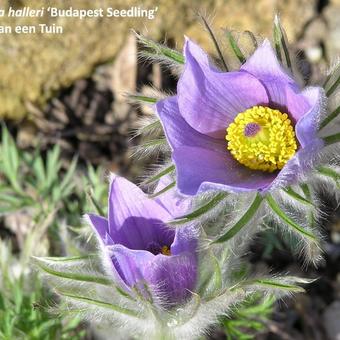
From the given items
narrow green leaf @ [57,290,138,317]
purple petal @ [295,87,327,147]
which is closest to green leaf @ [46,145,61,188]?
narrow green leaf @ [57,290,138,317]

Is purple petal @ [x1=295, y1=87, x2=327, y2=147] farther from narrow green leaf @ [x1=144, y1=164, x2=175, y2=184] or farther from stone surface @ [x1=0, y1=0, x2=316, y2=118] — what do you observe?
stone surface @ [x1=0, y1=0, x2=316, y2=118]

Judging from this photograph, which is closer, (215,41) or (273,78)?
(273,78)

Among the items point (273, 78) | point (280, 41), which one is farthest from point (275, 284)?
point (280, 41)

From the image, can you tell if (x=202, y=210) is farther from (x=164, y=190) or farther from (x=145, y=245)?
(x=145, y=245)

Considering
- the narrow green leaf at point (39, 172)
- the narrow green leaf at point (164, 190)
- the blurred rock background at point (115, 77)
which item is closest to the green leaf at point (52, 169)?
the narrow green leaf at point (39, 172)

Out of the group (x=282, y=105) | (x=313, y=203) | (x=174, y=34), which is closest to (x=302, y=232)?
(x=313, y=203)

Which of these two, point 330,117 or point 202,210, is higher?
point 330,117

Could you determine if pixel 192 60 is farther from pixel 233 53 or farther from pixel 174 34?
pixel 174 34
